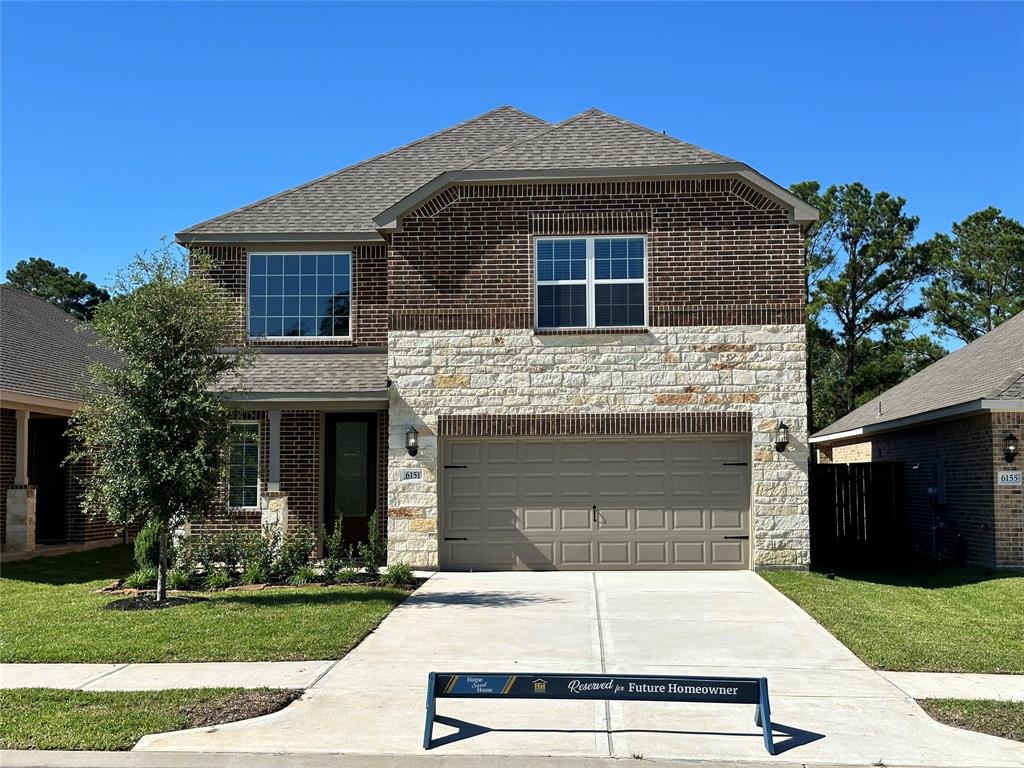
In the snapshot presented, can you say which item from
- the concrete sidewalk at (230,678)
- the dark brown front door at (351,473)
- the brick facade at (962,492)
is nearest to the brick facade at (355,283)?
the dark brown front door at (351,473)

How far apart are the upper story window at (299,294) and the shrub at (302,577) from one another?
4904 millimetres

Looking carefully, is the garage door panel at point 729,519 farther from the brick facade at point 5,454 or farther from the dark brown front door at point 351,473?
the brick facade at point 5,454

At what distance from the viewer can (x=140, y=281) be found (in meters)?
12.5

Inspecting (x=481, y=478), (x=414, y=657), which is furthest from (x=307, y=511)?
(x=414, y=657)

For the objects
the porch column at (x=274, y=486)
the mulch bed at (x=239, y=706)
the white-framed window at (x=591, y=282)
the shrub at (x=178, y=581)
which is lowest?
the mulch bed at (x=239, y=706)

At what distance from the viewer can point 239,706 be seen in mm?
7605

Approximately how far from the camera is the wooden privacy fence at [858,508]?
57.3ft

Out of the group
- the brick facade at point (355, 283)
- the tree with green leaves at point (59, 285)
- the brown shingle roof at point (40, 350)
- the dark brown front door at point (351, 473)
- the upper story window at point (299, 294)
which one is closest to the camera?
the dark brown front door at point (351, 473)

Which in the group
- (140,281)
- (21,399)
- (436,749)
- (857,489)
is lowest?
(436,749)

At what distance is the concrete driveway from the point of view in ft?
22.1

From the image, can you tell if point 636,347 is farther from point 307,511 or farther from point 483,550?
point 307,511

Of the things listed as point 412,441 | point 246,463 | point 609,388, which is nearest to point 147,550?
point 246,463

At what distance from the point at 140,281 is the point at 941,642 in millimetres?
10447

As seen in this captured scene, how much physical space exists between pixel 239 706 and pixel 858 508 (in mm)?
13480
